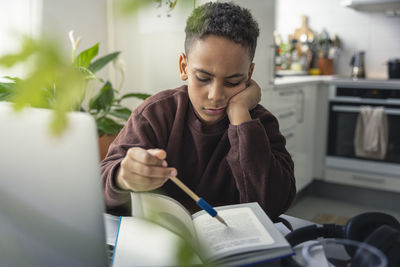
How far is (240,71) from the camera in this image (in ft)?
2.80

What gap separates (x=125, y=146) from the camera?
0.95 meters

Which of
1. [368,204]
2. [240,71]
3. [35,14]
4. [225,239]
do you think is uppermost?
[35,14]

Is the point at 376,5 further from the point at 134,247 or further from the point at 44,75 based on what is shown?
the point at 44,75

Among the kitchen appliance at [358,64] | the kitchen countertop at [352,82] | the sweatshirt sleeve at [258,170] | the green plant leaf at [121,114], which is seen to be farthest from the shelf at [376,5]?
the sweatshirt sleeve at [258,170]

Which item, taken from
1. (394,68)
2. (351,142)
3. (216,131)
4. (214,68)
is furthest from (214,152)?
(394,68)

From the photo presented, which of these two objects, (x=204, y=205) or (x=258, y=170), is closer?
(x=204, y=205)

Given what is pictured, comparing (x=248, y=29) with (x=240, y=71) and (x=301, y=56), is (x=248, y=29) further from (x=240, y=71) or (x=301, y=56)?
(x=301, y=56)

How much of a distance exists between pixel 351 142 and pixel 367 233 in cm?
272

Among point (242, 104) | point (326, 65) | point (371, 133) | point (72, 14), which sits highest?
point (72, 14)

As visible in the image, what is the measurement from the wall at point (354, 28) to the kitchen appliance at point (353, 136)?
28.0 inches

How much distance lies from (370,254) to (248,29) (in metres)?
0.63

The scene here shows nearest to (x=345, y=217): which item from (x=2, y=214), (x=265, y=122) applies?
(x=265, y=122)

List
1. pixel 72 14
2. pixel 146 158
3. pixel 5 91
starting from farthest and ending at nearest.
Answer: pixel 72 14 → pixel 5 91 → pixel 146 158

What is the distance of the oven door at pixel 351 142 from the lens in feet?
9.52
